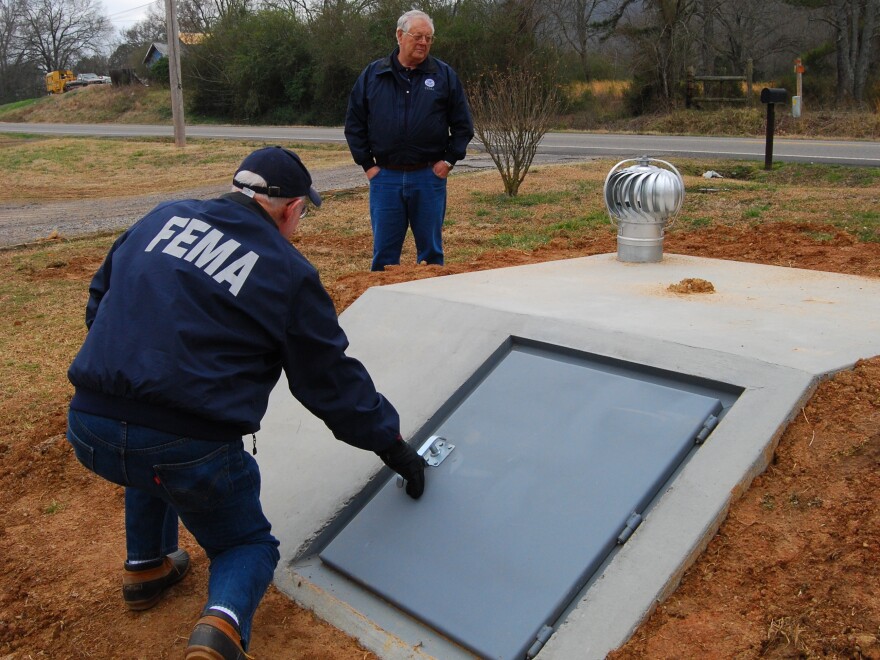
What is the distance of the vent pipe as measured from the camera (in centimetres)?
448

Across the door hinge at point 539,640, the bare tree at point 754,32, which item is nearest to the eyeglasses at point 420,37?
the door hinge at point 539,640

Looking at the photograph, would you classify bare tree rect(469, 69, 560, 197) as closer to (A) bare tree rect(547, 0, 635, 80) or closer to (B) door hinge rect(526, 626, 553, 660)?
(B) door hinge rect(526, 626, 553, 660)

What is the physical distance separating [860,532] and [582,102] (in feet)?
92.1

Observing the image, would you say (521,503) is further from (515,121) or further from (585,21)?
(585,21)

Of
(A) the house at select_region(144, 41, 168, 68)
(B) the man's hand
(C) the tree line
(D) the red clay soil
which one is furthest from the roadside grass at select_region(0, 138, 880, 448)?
(A) the house at select_region(144, 41, 168, 68)

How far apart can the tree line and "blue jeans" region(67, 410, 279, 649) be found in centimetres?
2164

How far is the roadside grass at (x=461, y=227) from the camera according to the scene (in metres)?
5.30

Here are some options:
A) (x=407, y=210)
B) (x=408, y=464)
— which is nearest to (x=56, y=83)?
(x=407, y=210)

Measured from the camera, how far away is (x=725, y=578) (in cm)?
233

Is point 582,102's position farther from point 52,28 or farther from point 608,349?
point 52,28

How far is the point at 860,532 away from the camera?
233 centimetres

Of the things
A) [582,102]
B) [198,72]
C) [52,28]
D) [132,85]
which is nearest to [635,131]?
[582,102]

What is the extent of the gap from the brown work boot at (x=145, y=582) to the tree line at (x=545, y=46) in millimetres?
21452

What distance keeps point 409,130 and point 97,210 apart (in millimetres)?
9224
